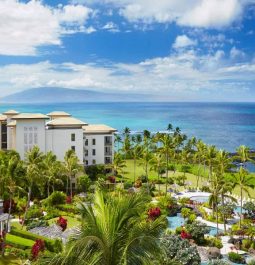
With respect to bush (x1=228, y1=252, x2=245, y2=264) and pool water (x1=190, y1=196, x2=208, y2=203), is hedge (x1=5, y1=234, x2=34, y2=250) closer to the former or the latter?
bush (x1=228, y1=252, x2=245, y2=264)

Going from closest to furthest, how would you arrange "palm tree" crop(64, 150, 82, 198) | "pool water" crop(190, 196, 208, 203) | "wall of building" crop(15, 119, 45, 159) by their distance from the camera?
"palm tree" crop(64, 150, 82, 198), "pool water" crop(190, 196, 208, 203), "wall of building" crop(15, 119, 45, 159)

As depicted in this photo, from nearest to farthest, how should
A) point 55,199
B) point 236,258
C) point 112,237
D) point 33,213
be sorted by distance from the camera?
point 112,237, point 236,258, point 33,213, point 55,199

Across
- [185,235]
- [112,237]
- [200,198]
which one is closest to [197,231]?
[185,235]

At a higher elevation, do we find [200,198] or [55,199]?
[55,199]

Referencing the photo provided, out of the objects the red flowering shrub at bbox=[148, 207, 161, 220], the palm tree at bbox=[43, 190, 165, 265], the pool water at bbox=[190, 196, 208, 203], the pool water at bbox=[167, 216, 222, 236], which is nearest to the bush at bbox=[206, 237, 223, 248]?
the pool water at bbox=[167, 216, 222, 236]

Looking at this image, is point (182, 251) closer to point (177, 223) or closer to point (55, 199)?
point (177, 223)

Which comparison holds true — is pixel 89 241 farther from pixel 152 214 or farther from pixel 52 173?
pixel 52 173
